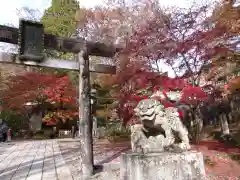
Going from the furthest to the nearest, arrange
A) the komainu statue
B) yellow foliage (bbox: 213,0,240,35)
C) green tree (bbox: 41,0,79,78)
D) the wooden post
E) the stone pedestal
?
green tree (bbox: 41,0,79,78)
yellow foliage (bbox: 213,0,240,35)
the wooden post
the komainu statue
the stone pedestal

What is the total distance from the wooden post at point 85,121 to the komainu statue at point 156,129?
9.30 ft

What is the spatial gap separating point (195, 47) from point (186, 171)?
6.54 m

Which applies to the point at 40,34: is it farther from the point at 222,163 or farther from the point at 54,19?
the point at 54,19

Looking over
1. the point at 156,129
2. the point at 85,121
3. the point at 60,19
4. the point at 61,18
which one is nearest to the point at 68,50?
the point at 85,121

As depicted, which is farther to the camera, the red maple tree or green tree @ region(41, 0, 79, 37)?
green tree @ region(41, 0, 79, 37)

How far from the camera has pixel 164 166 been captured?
3.60 metres

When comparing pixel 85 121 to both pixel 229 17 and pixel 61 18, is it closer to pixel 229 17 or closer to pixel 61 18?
pixel 229 17

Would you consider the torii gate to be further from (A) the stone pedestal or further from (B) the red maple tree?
(B) the red maple tree

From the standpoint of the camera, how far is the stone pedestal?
357cm

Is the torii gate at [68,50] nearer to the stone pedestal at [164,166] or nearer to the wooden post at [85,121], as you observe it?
the wooden post at [85,121]

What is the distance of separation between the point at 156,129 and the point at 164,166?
624 mm

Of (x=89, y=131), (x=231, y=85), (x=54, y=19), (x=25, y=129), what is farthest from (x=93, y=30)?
(x=89, y=131)

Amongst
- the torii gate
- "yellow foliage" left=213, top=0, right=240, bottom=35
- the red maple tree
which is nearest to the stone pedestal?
the torii gate

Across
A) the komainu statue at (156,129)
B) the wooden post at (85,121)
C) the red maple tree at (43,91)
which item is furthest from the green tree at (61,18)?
the komainu statue at (156,129)
